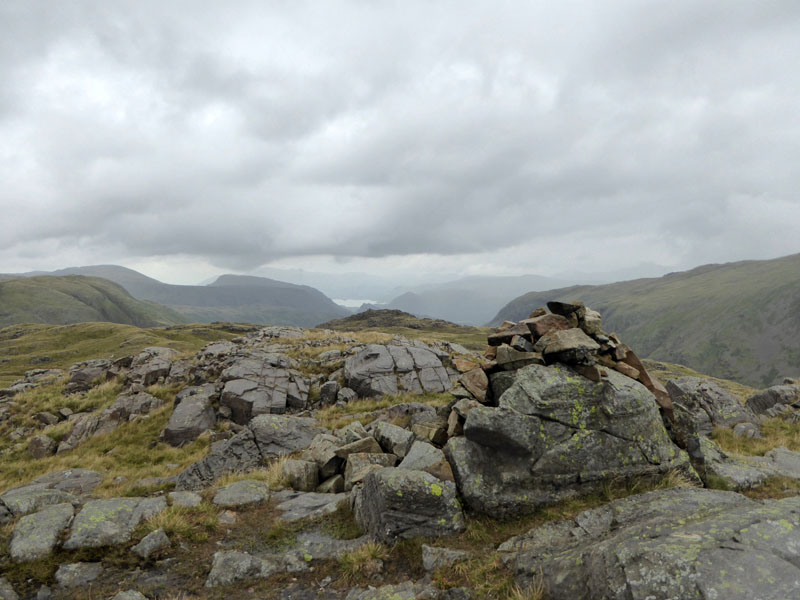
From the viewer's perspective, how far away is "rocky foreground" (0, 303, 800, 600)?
22.5 feet

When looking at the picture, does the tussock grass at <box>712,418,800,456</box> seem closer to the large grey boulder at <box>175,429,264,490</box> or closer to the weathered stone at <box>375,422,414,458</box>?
the weathered stone at <box>375,422,414,458</box>

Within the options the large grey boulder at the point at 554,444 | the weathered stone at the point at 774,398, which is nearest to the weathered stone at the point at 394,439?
the large grey boulder at the point at 554,444

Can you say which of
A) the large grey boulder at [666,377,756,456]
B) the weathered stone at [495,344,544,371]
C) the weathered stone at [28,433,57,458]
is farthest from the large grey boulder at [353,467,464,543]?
the weathered stone at [28,433,57,458]

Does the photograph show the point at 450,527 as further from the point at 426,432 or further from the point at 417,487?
the point at 426,432

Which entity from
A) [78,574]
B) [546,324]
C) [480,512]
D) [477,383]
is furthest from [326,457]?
[546,324]

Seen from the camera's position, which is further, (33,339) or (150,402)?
(33,339)

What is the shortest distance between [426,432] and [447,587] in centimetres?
763

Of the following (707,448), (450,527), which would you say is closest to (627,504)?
(450,527)

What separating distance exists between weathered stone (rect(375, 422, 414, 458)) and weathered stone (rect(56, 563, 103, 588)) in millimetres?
9701

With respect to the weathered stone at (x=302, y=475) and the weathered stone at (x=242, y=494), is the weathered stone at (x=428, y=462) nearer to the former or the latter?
the weathered stone at (x=302, y=475)

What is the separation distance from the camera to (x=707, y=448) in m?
14.5

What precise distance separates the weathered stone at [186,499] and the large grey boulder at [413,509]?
6.73 m

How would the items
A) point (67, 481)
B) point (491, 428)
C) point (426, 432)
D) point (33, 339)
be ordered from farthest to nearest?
point (33, 339)
point (67, 481)
point (426, 432)
point (491, 428)

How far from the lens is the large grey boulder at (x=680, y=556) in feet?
18.5
